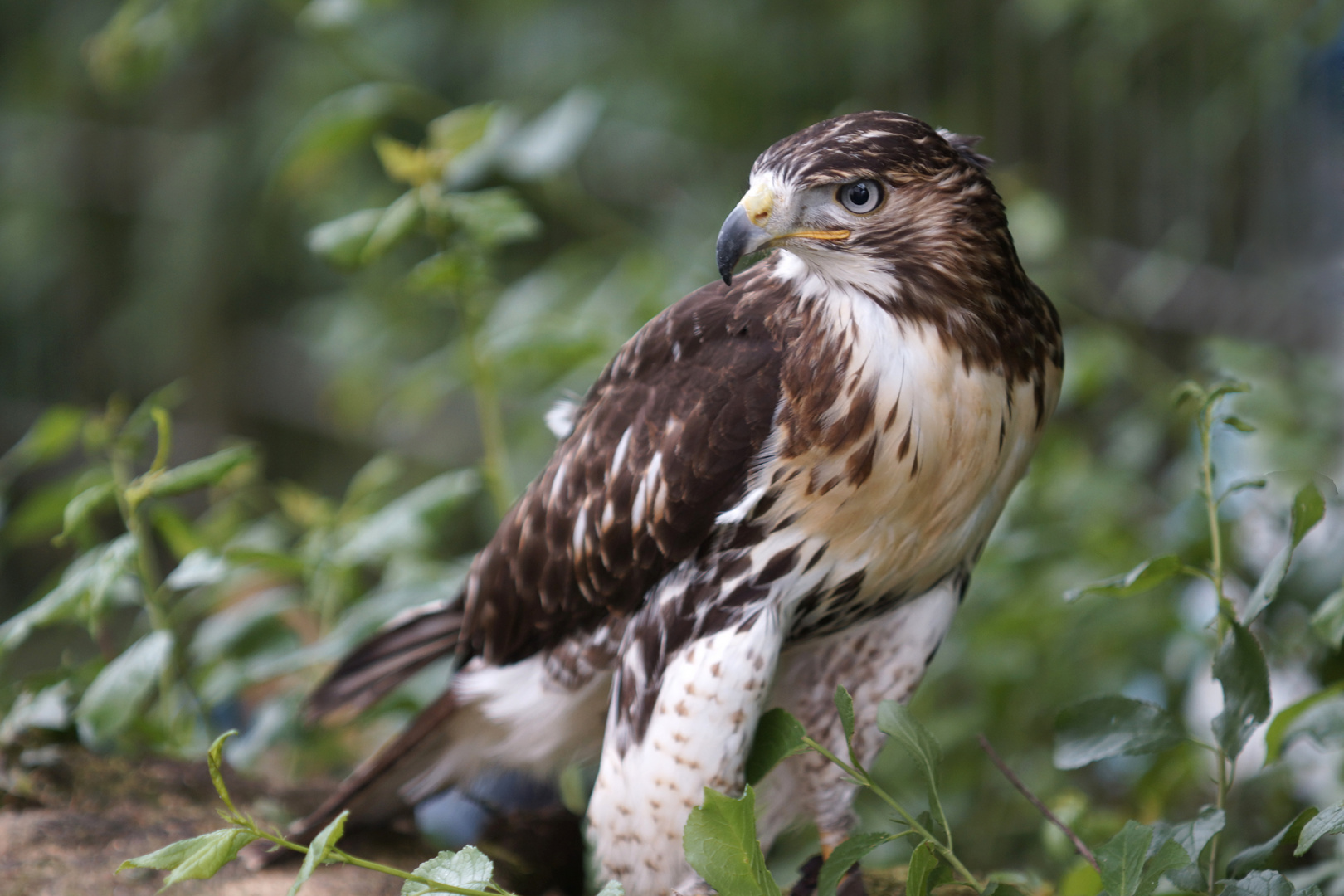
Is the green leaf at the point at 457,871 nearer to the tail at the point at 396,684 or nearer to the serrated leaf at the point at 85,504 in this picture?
the tail at the point at 396,684

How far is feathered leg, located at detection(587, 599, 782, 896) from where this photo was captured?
1.63 m

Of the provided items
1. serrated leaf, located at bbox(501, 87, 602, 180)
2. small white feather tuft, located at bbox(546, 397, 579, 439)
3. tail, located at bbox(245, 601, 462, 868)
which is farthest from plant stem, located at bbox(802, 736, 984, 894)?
serrated leaf, located at bbox(501, 87, 602, 180)

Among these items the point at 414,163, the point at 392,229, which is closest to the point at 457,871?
the point at 392,229

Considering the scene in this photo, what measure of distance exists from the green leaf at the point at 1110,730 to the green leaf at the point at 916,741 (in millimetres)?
221

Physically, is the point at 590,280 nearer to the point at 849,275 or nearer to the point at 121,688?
the point at 121,688

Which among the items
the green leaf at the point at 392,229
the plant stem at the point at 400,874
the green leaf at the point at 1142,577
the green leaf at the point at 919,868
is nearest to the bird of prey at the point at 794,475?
the green leaf at the point at 1142,577

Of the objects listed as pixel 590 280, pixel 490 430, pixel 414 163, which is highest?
pixel 414 163

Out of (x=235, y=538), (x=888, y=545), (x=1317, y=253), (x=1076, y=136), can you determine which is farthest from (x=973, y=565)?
(x=1076, y=136)

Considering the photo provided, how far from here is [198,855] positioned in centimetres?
130

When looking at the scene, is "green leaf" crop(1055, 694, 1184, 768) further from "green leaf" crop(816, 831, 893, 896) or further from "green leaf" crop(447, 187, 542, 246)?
"green leaf" crop(447, 187, 542, 246)

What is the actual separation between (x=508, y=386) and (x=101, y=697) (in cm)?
188

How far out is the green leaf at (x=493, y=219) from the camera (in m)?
2.36

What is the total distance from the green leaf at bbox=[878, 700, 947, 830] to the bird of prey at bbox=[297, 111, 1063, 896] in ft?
0.74

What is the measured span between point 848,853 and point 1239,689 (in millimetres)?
559
